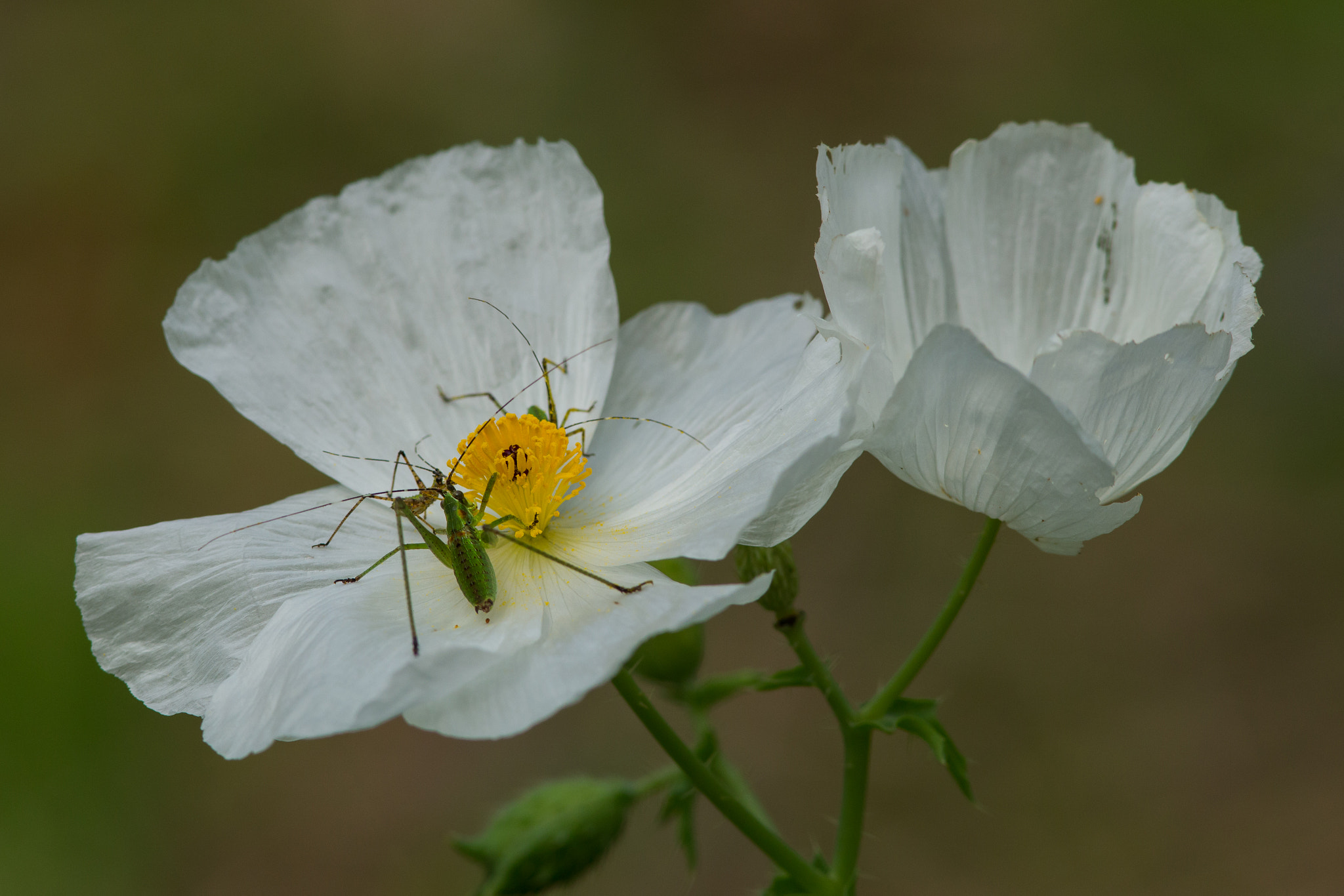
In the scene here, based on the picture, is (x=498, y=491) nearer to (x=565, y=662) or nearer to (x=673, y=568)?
(x=673, y=568)

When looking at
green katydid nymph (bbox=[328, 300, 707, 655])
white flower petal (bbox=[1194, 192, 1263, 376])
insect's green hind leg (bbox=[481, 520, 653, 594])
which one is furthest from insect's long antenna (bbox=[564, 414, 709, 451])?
white flower petal (bbox=[1194, 192, 1263, 376])

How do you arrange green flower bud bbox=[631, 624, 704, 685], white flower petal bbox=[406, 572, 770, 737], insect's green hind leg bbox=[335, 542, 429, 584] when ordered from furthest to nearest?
1. green flower bud bbox=[631, 624, 704, 685]
2. insect's green hind leg bbox=[335, 542, 429, 584]
3. white flower petal bbox=[406, 572, 770, 737]

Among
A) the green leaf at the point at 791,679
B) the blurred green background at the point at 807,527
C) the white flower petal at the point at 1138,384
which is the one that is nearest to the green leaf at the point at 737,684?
the green leaf at the point at 791,679

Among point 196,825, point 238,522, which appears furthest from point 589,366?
point 196,825

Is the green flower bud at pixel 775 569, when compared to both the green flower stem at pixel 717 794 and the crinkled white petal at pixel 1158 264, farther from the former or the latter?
the crinkled white petal at pixel 1158 264

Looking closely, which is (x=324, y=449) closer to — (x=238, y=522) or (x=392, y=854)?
(x=238, y=522)

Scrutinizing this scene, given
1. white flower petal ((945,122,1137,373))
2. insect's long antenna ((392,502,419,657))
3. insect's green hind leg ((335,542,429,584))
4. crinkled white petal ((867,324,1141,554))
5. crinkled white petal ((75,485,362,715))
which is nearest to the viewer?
crinkled white petal ((867,324,1141,554))

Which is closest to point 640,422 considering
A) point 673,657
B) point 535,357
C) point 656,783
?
point 535,357

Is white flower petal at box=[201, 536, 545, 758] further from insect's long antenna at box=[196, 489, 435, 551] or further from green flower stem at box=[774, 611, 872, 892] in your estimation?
green flower stem at box=[774, 611, 872, 892]
